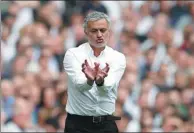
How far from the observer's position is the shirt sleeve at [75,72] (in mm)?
5848

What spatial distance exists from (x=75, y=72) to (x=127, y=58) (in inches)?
226

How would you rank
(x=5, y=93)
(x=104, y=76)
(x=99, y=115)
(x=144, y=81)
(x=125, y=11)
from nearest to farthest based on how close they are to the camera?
(x=104, y=76), (x=99, y=115), (x=5, y=93), (x=144, y=81), (x=125, y=11)

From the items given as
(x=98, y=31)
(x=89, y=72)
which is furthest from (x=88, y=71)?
(x=98, y=31)

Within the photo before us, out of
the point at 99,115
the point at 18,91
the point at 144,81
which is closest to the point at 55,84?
the point at 18,91

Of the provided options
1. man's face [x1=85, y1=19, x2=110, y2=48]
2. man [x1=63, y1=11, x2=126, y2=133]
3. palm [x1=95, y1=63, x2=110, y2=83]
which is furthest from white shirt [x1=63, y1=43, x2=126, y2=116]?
palm [x1=95, y1=63, x2=110, y2=83]

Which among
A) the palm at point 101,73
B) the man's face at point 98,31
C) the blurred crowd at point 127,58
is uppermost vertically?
the man's face at point 98,31

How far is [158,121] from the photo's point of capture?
36.7 ft

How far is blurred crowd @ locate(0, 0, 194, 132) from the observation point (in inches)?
424

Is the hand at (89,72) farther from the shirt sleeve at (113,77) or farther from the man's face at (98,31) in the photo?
the man's face at (98,31)

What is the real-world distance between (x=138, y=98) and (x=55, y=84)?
3.98 feet

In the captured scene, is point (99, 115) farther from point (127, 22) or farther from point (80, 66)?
point (127, 22)

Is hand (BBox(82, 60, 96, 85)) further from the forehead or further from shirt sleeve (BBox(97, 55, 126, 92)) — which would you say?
the forehead

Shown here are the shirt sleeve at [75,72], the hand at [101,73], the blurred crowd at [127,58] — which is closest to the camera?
the hand at [101,73]

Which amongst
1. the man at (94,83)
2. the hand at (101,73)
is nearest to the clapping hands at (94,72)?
the hand at (101,73)
